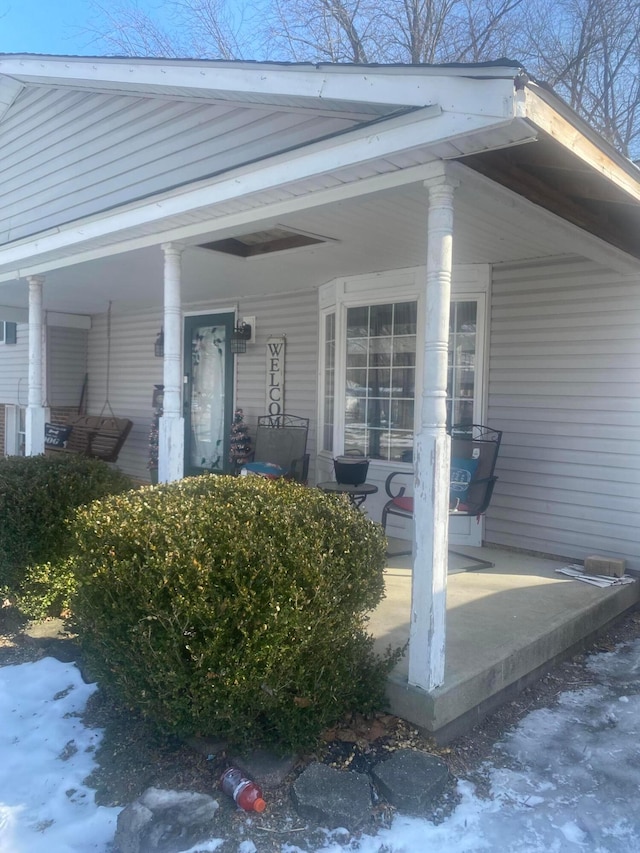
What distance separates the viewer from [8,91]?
5922mm

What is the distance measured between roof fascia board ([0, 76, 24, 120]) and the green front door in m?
2.81

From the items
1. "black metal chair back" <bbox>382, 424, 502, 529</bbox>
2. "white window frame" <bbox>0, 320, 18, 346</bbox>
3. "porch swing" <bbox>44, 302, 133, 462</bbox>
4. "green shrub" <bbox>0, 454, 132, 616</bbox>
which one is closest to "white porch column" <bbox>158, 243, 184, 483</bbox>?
"green shrub" <bbox>0, 454, 132, 616</bbox>

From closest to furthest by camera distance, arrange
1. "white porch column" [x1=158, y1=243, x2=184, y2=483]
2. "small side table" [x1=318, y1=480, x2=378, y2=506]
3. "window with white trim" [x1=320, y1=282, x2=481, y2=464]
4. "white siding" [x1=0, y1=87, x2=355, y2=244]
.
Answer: "white siding" [x1=0, y1=87, x2=355, y2=244], "white porch column" [x1=158, y1=243, x2=184, y2=483], "small side table" [x1=318, y1=480, x2=378, y2=506], "window with white trim" [x1=320, y1=282, x2=481, y2=464]

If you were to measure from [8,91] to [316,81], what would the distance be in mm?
4065

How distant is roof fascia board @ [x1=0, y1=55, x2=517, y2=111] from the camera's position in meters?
2.52

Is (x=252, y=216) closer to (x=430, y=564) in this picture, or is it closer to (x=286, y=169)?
(x=286, y=169)

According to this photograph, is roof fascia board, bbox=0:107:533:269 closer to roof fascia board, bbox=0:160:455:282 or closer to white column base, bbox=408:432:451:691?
roof fascia board, bbox=0:160:455:282

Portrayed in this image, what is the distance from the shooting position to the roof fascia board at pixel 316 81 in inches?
99.3

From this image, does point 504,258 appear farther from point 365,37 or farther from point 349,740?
point 365,37

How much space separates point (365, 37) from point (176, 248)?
9.96m

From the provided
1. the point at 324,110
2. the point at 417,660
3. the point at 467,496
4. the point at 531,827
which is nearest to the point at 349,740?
the point at 417,660

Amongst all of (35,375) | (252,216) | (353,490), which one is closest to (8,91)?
(35,375)

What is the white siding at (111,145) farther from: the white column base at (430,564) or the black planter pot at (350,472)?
the black planter pot at (350,472)

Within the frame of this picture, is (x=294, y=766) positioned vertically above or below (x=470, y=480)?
below
